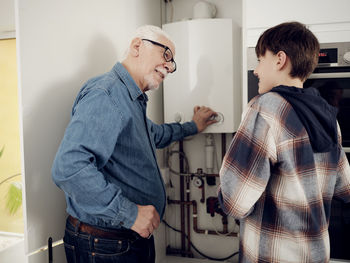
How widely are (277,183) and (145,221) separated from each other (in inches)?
19.0

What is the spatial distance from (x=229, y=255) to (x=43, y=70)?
1.81m

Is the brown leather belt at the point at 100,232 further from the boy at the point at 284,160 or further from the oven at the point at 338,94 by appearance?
the oven at the point at 338,94

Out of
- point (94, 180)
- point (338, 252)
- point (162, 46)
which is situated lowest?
point (338, 252)

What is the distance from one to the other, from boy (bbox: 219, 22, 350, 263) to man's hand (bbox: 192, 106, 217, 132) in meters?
0.82

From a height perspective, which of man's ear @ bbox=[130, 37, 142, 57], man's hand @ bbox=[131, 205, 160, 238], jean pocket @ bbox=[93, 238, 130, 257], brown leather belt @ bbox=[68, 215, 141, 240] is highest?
man's ear @ bbox=[130, 37, 142, 57]

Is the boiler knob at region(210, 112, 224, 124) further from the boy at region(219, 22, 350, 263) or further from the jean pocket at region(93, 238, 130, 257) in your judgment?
the jean pocket at region(93, 238, 130, 257)

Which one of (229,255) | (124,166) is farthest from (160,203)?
(229,255)

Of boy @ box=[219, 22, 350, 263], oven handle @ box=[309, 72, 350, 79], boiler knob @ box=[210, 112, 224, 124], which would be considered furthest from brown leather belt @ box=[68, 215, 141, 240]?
oven handle @ box=[309, 72, 350, 79]

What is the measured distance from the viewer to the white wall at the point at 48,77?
1.10 m

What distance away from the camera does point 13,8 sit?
3.48ft

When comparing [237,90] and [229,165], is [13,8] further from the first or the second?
[237,90]

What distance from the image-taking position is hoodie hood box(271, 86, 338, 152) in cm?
94

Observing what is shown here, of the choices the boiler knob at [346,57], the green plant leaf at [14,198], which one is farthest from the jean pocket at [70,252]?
the boiler knob at [346,57]

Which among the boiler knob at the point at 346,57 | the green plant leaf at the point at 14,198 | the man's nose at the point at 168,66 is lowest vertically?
the green plant leaf at the point at 14,198
